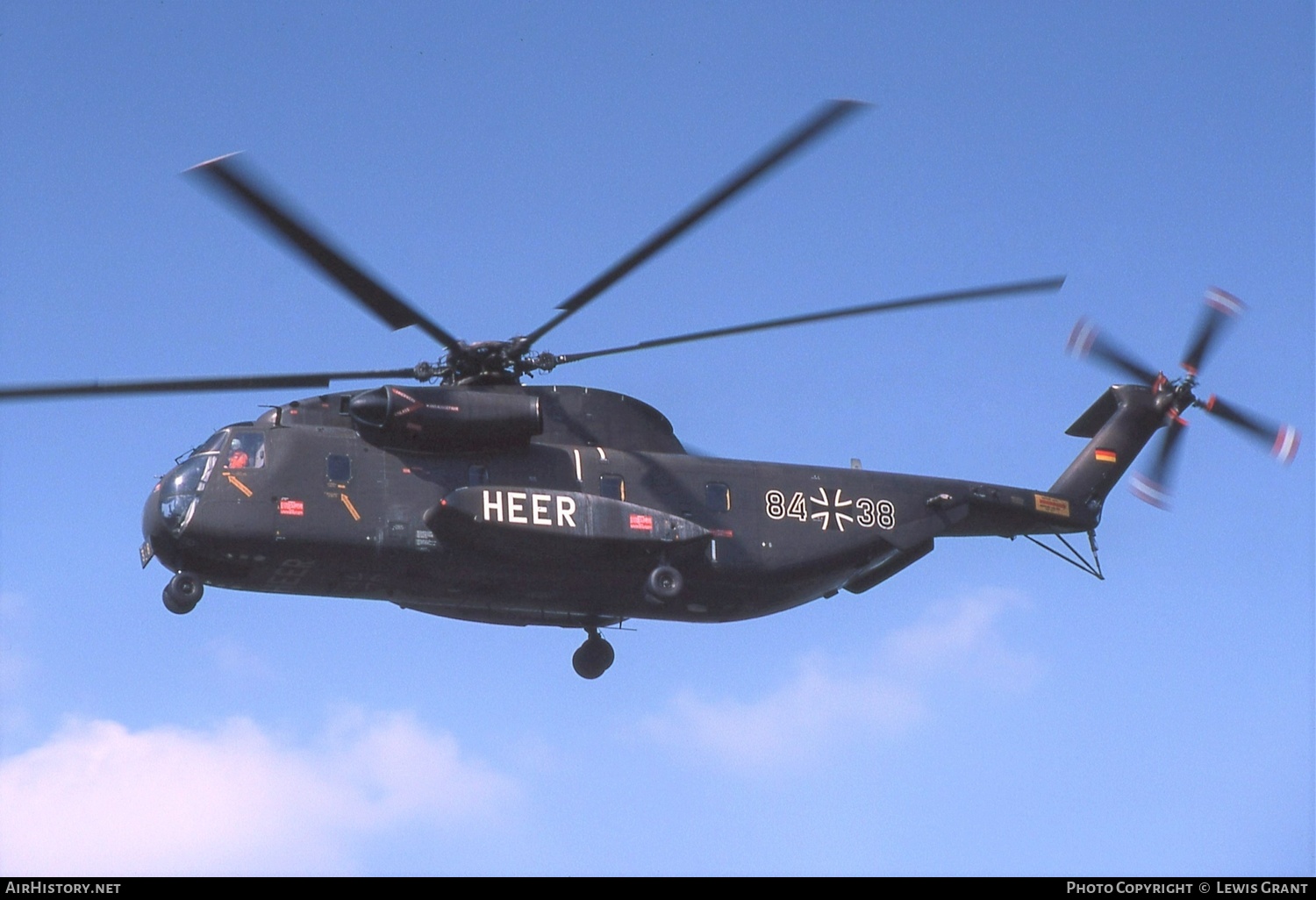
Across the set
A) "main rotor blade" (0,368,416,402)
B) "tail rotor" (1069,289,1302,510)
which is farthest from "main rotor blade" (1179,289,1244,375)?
"main rotor blade" (0,368,416,402)

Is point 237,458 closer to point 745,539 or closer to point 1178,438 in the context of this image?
point 745,539

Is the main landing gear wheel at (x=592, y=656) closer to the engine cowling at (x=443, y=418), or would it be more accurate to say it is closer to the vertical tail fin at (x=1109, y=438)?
the engine cowling at (x=443, y=418)

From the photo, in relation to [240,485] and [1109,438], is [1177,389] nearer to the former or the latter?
[1109,438]

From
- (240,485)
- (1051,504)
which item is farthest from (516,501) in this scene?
(1051,504)

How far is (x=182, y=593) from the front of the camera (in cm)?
2541

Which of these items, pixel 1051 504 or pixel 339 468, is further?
pixel 1051 504

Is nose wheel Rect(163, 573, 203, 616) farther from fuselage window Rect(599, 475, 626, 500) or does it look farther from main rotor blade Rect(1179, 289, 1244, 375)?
main rotor blade Rect(1179, 289, 1244, 375)

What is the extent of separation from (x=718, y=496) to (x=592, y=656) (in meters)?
3.53

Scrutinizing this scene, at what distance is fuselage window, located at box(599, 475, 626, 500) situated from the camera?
27.6m

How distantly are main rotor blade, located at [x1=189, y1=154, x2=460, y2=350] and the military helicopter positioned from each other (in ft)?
0.13

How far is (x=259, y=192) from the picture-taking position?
22.7 m

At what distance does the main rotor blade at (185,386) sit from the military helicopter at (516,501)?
3cm

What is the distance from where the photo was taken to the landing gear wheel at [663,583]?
26.8 m
